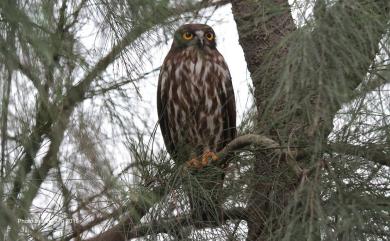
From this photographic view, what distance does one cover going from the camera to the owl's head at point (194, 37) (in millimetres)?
4504

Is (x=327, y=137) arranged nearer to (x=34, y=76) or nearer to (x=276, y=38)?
(x=34, y=76)

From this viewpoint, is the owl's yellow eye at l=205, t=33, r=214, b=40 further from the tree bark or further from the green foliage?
the tree bark

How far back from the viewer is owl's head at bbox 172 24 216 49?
177 inches

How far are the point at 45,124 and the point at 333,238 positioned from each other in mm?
1592

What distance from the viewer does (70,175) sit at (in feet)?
10.5

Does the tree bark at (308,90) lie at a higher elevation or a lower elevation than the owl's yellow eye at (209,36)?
lower

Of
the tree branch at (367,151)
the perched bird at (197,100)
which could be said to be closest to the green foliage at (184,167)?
the tree branch at (367,151)

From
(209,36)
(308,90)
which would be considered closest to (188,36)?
(209,36)

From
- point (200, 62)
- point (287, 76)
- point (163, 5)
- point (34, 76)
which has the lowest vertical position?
point (287, 76)

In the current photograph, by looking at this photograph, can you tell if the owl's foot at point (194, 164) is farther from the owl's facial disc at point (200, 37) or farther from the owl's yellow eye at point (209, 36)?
the owl's yellow eye at point (209, 36)

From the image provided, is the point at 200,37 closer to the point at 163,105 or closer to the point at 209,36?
the point at 209,36

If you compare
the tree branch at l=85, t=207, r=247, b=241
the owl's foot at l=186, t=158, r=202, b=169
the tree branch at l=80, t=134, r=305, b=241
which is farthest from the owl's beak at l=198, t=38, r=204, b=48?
the tree branch at l=85, t=207, r=247, b=241

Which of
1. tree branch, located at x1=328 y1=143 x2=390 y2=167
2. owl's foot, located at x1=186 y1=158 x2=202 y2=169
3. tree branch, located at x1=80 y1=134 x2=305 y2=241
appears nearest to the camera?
tree branch, located at x1=328 y1=143 x2=390 y2=167

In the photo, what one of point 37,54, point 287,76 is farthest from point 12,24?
point 287,76
